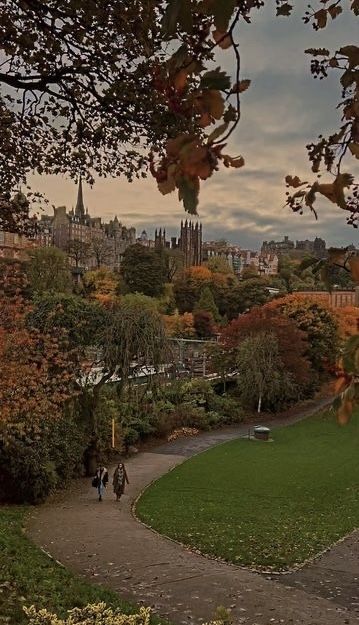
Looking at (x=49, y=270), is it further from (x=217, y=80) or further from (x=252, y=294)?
(x=217, y=80)

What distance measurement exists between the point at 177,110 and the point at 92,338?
16.5 meters

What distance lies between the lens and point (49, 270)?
42.3 meters

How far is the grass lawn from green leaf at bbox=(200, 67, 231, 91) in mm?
9807

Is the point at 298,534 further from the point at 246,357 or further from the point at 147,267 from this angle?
the point at 147,267

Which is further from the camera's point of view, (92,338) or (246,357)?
(246,357)

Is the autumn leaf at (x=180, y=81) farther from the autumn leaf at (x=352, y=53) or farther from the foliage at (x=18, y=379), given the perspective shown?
the foliage at (x=18, y=379)

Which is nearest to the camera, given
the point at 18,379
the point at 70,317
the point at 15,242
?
the point at 15,242

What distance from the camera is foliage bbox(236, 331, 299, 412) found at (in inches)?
1082

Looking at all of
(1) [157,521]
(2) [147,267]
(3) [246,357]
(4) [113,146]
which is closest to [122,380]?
(1) [157,521]

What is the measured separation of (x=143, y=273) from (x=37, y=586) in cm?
4497

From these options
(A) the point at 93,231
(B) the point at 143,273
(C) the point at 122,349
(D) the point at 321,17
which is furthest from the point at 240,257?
(D) the point at 321,17

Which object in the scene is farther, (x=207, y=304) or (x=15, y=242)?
(x=207, y=304)

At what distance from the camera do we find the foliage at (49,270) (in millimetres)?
40734

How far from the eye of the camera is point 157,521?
508 inches
